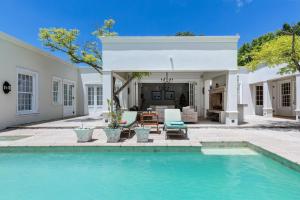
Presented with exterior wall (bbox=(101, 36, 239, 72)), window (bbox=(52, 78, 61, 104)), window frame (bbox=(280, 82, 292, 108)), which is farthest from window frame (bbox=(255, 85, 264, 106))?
window (bbox=(52, 78, 61, 104))

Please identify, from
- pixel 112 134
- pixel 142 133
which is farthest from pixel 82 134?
pixel 142 133

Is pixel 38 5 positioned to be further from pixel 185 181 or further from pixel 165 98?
pixel 185 181

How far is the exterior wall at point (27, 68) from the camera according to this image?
1020 centimetres

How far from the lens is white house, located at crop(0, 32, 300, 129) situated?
35.4 feet

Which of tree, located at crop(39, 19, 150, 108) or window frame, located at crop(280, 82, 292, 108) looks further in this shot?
window frame, located at crop(280, 82, 292, 108)

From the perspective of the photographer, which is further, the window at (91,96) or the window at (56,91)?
the window at (91,96)

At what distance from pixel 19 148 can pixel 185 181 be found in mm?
5159

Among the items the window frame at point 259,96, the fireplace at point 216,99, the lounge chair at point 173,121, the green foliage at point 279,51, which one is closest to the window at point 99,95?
the fireplace at point 216,99

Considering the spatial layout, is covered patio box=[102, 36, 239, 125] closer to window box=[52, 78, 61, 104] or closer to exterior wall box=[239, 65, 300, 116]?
window box=[52, 78, 61, 104]

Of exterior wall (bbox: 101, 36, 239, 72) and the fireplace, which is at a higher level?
Answer: exterior wall (bbox: 101, 36, 239, 72)

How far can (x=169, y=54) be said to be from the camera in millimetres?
10898

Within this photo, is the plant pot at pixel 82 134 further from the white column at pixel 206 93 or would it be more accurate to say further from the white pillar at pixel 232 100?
the white column at pixel 206 93

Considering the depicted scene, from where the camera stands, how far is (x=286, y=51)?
9.45m

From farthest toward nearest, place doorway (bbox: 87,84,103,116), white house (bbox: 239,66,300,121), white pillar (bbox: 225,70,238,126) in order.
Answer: doorway (bbox: 87,84,103,116) → white house (bbox: 239,66,300,121) → white pillar (bbox: 225,70,238,126)
